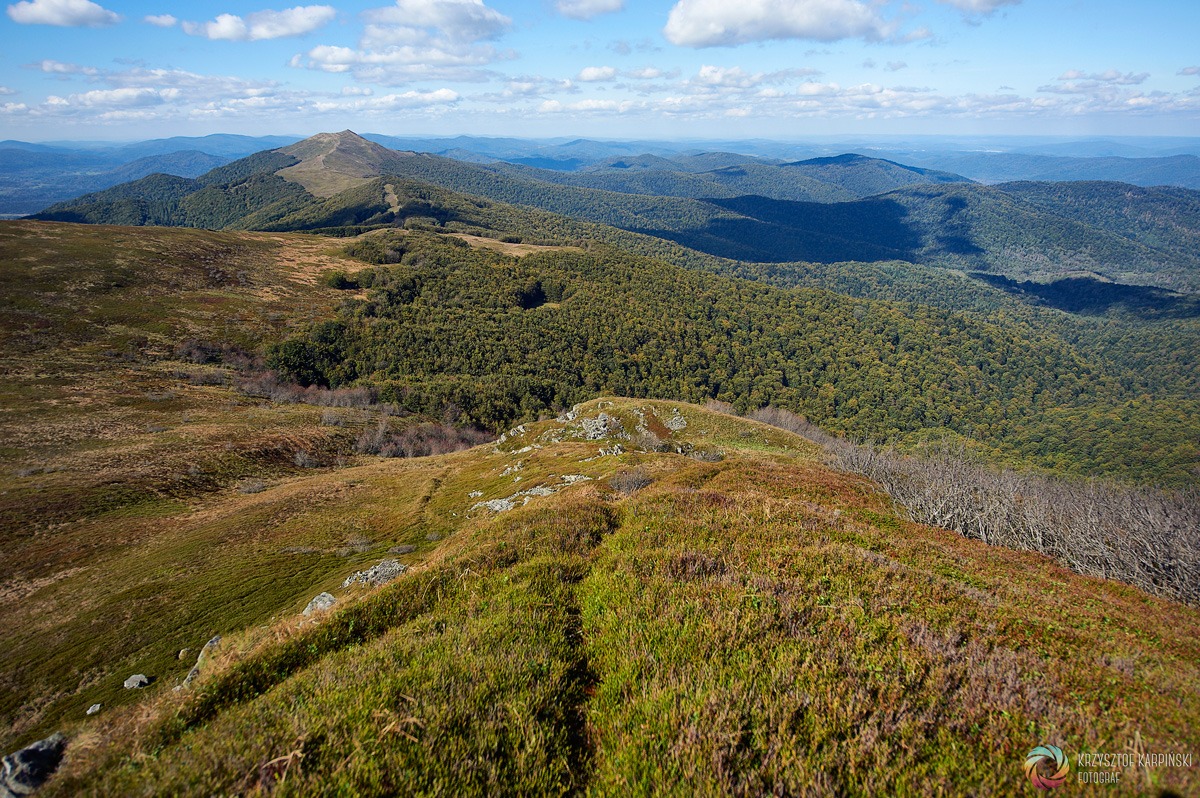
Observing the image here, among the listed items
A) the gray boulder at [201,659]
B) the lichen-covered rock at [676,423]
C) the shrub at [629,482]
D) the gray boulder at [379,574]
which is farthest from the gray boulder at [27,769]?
the lichen-covered rock at [676,423]

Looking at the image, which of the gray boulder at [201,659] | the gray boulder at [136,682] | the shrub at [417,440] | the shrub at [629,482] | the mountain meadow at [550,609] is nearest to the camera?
the mountain meadow at [550,609]

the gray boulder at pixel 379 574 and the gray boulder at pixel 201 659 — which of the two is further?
the gray boulder at pixel 379 574

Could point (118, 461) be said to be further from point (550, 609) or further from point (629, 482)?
point (550, 609)

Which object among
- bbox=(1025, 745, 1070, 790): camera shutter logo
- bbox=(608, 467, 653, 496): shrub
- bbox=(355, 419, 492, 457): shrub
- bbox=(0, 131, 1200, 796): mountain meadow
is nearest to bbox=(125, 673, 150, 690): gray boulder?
bbox=(0, 131, 1200, 796): mountain meadow

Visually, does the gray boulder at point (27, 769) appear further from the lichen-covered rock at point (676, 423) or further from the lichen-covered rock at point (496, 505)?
the lichen-covered rock at point (676, 423)

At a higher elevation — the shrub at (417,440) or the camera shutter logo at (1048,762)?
the camera shutter logo at (1048,762)

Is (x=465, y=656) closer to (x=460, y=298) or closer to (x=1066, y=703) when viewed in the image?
(x=1066, y=703)

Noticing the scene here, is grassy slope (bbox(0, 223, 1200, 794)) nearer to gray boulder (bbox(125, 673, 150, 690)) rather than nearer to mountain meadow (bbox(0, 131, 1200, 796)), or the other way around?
mountain meadow (bbox(0, 131, 1200, 796))
